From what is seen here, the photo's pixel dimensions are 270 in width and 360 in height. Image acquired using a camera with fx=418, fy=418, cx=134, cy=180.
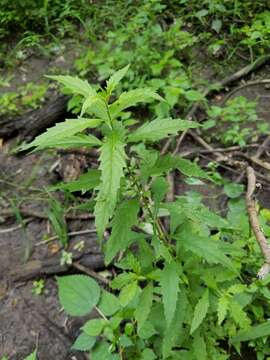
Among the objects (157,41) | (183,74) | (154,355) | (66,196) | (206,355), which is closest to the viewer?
(206,355)

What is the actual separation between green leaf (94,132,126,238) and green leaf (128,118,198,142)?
12 centimetres

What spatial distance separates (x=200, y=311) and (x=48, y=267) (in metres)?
1.43

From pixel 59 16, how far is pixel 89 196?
2.89 m

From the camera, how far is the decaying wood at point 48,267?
2.95m

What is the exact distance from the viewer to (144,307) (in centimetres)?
184

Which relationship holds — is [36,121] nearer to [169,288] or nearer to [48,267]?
[48,267]

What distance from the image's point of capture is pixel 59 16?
5227 mm

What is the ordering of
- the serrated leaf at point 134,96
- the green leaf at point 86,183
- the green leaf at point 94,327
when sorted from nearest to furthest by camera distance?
the serrated leaf at point 134,96 < the green leaf at point 86,183 < the green leaf at point 94,327

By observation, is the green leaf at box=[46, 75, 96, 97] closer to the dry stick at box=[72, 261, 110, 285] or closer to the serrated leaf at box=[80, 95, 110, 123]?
the serrated leaf at box=[80, 95, 110, 123]

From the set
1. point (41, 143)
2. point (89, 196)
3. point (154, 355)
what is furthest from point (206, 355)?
point (89, 196)

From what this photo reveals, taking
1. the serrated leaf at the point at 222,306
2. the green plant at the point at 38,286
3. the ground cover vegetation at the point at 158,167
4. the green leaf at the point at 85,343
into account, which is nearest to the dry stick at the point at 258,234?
the ground cover vegetation at the point at 158,167

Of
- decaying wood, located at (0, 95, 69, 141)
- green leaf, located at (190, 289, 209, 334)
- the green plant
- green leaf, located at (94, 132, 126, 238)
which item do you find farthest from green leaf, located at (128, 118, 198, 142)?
decaying wood, located at (0, 95, 69, 141)

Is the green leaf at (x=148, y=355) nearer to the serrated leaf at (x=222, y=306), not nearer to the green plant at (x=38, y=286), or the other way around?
the serrated leaf at (x=222, y=306)

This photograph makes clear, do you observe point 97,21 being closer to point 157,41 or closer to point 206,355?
point 157,41
